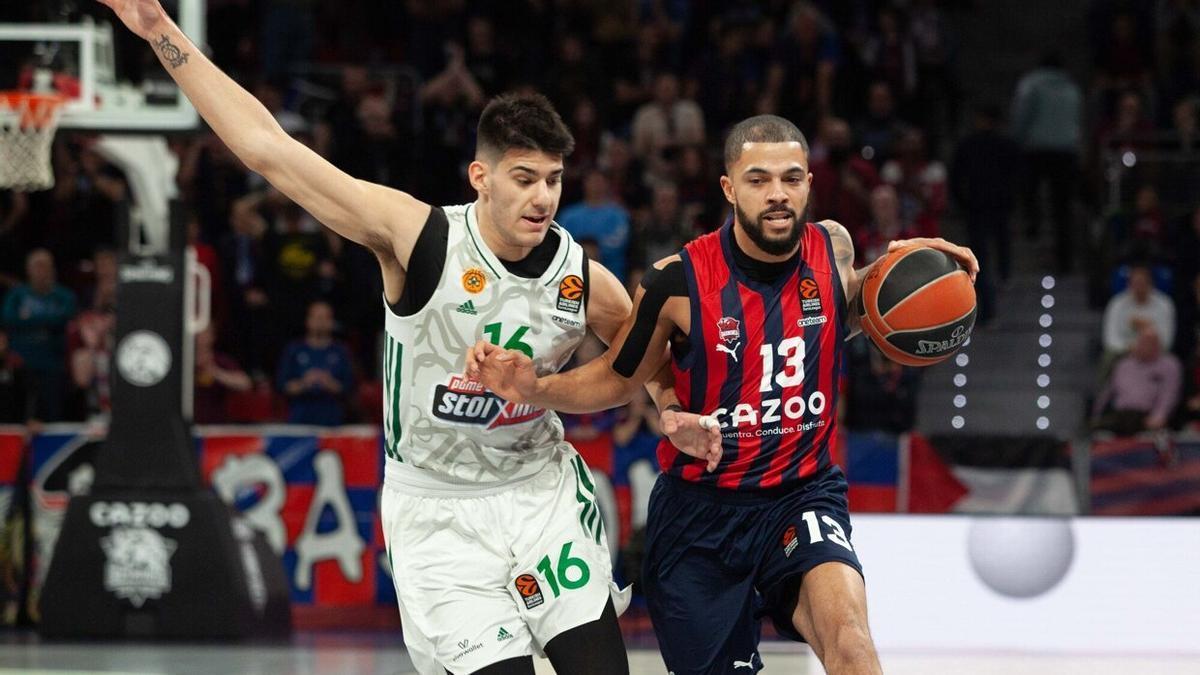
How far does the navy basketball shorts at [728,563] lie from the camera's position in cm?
571

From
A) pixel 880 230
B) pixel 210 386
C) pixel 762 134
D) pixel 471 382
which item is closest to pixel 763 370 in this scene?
pixel 762 134

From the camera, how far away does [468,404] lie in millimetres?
5438

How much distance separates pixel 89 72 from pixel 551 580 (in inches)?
236

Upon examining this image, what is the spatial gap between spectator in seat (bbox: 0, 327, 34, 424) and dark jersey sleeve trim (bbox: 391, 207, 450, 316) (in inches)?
315

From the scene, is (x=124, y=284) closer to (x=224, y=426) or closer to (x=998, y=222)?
(x=224, y=426)

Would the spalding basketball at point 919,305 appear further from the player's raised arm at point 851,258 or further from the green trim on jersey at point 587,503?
the green trim on jersey at point 587,503

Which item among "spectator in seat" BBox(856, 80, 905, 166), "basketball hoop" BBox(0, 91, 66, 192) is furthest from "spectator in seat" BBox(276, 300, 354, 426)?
"spectator in seat" BBox(856, 80, 905, 166)

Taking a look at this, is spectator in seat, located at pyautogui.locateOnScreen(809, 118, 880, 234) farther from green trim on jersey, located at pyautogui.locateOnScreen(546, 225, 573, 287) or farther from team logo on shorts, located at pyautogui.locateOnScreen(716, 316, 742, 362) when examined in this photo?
green trim on jersey, located at pyautogui.locateOnScreen(546, 225, 573, 287)

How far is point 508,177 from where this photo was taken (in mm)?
5398

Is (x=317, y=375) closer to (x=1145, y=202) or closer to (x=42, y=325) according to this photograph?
(x=42, y=325)

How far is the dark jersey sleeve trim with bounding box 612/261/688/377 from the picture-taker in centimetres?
573

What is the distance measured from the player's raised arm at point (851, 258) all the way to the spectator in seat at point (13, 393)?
8318 mm

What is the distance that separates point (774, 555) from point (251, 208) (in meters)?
9.41

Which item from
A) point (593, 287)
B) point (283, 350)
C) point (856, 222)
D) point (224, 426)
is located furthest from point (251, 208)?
point (593, 287)
